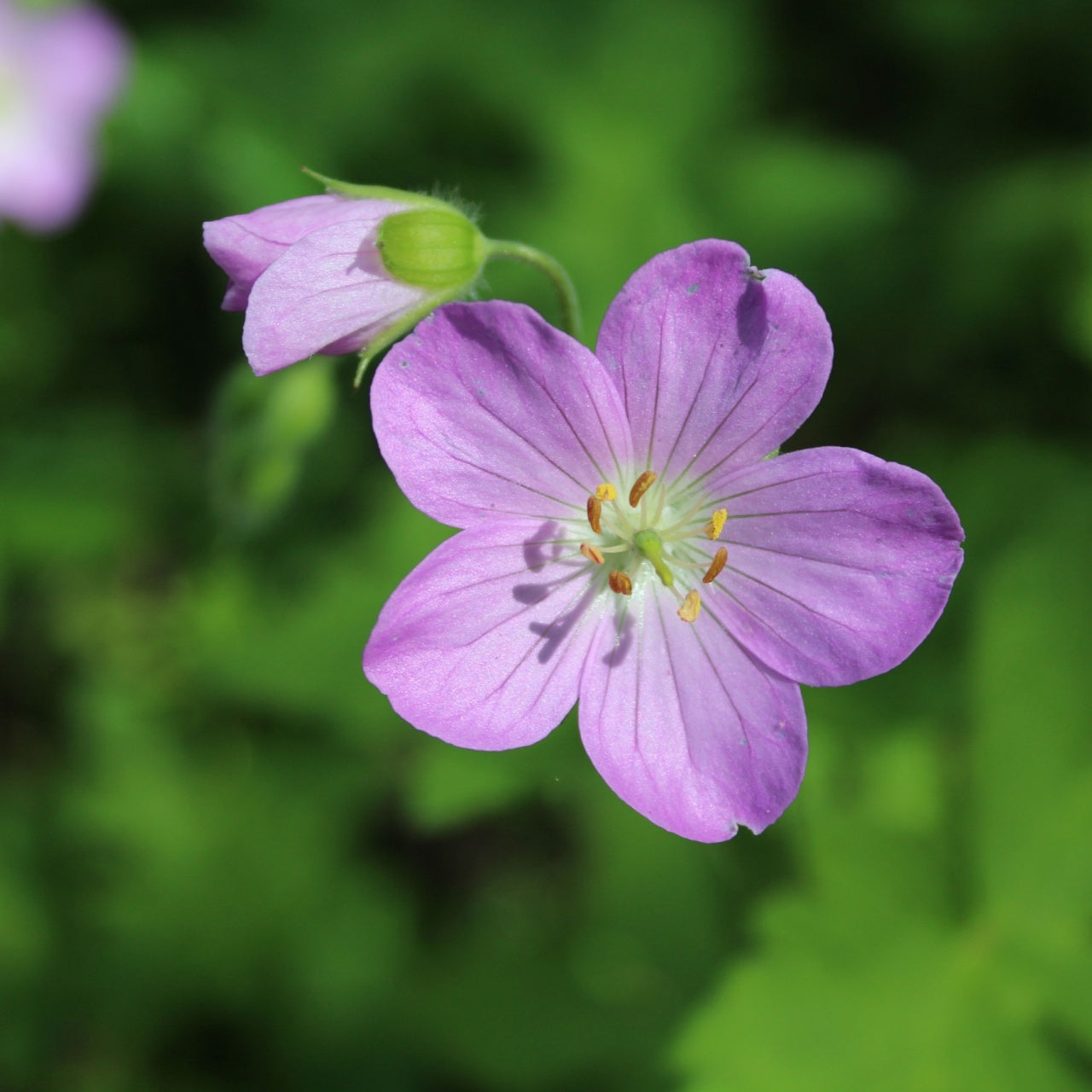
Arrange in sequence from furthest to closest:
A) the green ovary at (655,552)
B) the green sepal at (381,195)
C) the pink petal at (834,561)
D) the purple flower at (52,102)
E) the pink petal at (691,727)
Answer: the purple flower at (52,102) < the green ovary at (655,552) < the green sepal at (381,195) < the pink petal at (691,727) < the pink petal at (834,561)

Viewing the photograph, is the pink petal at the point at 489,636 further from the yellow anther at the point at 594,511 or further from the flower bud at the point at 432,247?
the flower bud at the point at 432,247

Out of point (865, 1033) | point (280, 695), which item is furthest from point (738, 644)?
point (280, 695)

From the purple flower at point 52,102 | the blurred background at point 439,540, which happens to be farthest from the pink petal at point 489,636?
the purple flower at point 52,102

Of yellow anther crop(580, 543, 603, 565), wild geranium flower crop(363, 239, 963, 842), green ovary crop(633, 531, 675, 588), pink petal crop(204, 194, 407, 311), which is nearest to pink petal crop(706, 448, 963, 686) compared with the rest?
wild geranium flower crop(363, 239, 963, 842)

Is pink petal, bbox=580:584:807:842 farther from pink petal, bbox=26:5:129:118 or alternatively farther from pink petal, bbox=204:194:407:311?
pink petal, bbox=26:5:129:118

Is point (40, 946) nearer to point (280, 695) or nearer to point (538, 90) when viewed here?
point (280, 695)

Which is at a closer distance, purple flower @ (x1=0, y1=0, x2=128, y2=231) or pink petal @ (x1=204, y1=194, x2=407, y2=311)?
pink petal @ (x1=204, y1=194, x2=407, y2=311)
